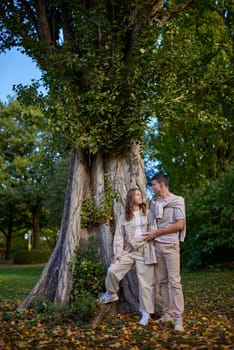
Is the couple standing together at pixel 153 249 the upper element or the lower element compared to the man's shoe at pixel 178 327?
upper

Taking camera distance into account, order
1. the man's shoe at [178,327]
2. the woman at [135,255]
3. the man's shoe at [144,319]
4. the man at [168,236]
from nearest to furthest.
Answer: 1. the man's shoe at [178,327]
2. the man at [168,236]
3. the man's shoe at [144,319]
4. the woman at [135,255]

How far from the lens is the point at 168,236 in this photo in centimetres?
705

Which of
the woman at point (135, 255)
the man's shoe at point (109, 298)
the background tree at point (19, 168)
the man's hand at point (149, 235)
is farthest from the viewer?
the background tree at point (19, 168)

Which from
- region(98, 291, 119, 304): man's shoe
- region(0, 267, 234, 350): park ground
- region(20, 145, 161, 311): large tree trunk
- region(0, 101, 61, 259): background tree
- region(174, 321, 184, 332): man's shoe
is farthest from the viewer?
region(0, 101, 61, 259): background tree

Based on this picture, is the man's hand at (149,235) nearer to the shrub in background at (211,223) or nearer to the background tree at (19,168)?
the shrub in background at (211,223)

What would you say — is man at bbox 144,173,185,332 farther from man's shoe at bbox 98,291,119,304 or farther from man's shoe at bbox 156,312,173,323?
man's shoe at bbox 98,291,119,304

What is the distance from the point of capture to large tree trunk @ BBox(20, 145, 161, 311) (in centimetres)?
842

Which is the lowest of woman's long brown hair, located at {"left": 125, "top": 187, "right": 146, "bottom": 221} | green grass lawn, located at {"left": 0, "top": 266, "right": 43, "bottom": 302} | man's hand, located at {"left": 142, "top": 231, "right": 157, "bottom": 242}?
green grass lawn, located at {"left": 0, "top": 266, "right": 43, "bottom": 302}

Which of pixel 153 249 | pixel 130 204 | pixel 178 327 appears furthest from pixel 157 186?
pixel 178 327

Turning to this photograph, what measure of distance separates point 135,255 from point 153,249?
0.38 m

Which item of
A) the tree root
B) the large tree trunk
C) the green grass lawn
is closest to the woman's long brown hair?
the large tree trunk

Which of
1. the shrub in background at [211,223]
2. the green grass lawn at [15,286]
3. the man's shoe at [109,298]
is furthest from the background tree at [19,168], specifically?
the man's shoe at [109,298]

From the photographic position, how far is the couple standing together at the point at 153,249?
274 inches

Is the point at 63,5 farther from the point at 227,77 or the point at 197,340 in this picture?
the point at 197,340
